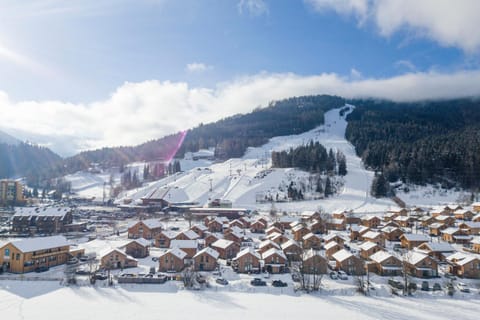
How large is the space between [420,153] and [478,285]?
58545 mm

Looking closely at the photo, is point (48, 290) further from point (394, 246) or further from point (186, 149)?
point (186, 149)

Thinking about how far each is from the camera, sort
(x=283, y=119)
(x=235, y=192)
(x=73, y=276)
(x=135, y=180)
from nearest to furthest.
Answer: (x=73, y=276) → (x=235, y=192) → (x=135, y=180) → (x=283, y=119)

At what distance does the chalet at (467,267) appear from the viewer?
29.0 m

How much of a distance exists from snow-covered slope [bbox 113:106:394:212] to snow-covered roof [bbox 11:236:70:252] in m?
45.9

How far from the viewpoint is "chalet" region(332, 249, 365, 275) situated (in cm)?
2949

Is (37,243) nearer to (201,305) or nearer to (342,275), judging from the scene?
(201,305)

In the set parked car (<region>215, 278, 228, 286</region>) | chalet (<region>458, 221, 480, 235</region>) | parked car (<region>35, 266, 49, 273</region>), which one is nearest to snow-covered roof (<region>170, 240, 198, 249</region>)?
parked car (<region>215, 278, 228, 286</region>)

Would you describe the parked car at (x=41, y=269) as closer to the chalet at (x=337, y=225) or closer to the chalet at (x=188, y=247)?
the chalet at (x=188, y=247)

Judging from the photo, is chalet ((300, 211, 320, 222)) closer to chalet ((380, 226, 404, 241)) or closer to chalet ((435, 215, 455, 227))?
chalet ((380, 226, 404, 241))

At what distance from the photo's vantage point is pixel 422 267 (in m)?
29.5

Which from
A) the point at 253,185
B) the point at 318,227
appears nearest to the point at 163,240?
the point at 318,227

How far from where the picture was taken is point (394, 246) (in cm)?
4056

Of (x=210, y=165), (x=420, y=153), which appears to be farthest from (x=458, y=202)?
(x=210, y=165)

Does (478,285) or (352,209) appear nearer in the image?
(478,285)
